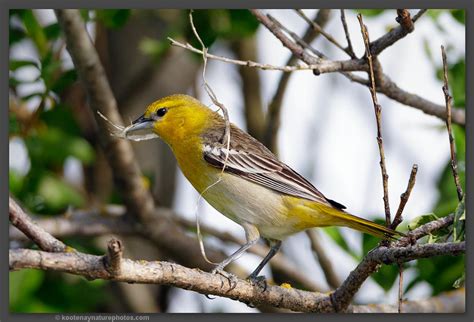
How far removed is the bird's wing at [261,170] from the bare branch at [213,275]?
39cm

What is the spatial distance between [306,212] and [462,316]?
76cm

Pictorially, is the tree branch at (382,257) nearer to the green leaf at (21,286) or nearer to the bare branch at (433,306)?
the bare branch at (433,306)

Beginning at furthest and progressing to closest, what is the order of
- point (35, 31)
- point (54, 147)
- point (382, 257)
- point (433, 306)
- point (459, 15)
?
point (54, 147) < point (35, 31) < point (459, 15) < point (433, 306) < point (382, 257)

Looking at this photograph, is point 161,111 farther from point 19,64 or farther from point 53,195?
point 53,195

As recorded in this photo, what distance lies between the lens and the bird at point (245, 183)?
2.99 m

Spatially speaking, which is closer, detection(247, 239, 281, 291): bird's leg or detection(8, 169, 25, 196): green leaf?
detection(247, 239, 281, 291): bird's leg

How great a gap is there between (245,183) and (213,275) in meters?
0.59

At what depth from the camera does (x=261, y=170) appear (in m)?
3.11

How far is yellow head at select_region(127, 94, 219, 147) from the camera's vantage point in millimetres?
3238

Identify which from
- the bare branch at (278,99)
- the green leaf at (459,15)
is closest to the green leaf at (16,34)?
the bare branch at (278,99)

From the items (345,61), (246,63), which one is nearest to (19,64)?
(246,63)

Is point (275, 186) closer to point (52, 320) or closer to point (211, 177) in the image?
point (211, 177)

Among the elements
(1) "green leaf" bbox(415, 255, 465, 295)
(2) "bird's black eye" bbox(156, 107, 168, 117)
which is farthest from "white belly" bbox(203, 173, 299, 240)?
(1) "green leaf" bbox(415, 255, 465, 295)

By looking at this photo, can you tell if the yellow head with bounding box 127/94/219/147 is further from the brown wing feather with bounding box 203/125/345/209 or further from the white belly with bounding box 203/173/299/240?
the white belly with bounding box 203/173/299/240
